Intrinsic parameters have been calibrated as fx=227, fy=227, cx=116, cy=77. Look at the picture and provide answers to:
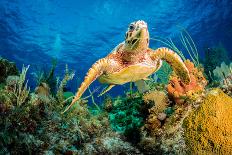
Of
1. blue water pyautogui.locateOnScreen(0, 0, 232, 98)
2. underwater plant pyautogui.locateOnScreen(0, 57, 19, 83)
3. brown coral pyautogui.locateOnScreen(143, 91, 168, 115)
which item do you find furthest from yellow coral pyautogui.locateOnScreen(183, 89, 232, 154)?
blue water pyautogui.locateOnScreen(0, 0, 232, 98)

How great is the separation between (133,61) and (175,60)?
0.78m

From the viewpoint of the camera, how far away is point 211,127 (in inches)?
123

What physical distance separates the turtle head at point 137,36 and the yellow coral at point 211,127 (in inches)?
55.0

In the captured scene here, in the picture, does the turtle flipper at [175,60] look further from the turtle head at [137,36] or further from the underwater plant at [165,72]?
the underwater plant at [165,72]

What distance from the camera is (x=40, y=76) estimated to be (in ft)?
24.9

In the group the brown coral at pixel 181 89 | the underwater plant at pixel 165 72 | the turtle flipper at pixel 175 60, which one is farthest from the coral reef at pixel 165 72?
the turtle flipper at pixel 175 60

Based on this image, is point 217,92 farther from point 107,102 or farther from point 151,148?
point 107,102

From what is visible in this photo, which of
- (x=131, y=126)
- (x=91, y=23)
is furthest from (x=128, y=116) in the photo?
(x=91, y=23)

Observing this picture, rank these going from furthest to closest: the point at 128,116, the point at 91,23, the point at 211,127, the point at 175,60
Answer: the point at 91,23 → the point at 128,116 → the point at 175,60 → the point at 211,127

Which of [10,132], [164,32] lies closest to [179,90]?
[10,132]

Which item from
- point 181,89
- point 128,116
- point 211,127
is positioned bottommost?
point 211,127

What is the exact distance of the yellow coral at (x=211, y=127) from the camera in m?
3.08

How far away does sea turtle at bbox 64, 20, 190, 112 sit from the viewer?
3.93 metres

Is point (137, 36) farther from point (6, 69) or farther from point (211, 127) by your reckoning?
point (6, 69)
